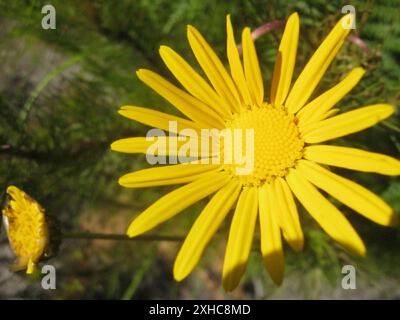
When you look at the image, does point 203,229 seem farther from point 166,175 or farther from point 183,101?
point 183,101

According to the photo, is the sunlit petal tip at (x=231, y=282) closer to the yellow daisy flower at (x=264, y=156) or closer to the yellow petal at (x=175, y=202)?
the yellow daisy flower at (x=264, y=156)

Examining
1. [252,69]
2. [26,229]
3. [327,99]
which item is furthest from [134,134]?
[327,99]

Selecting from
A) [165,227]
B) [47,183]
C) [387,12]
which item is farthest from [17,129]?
[387,12]

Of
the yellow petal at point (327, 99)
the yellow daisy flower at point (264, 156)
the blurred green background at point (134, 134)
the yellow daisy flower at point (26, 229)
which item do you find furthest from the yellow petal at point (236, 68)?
the yellow daisy flower at point (26, 229)

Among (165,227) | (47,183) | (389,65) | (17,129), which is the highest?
(389,65)

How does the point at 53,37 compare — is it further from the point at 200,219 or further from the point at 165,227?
the point at 200,219

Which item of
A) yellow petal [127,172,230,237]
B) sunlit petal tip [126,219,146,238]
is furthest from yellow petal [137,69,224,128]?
sunlit petal tip [126,219,146,238]

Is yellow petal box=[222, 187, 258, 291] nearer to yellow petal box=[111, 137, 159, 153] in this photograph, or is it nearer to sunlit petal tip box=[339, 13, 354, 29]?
yellow petal box=[111, 137, 159, 153]
